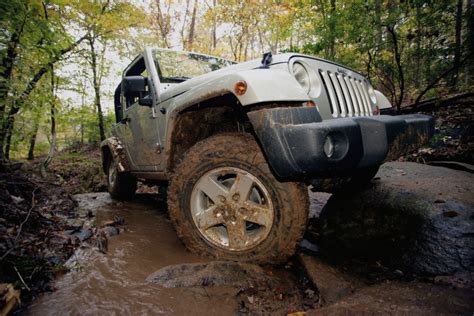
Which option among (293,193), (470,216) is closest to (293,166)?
(293,193)

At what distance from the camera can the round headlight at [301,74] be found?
1846mm

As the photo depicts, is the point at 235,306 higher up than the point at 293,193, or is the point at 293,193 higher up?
the point at 293,193

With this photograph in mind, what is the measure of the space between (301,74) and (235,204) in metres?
1.03

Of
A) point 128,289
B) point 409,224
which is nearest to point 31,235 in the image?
point 128,289

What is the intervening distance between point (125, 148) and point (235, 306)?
283 centimetres

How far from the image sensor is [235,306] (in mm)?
1353

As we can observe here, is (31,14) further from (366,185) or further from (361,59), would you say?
(361,59)

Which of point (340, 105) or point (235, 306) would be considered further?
point (340, 105)

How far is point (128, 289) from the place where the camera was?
1.49m

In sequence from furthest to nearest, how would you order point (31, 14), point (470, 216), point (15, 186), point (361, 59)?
point (361, 59)
point (31, 14)
point (15, 186)
point (470, 216)

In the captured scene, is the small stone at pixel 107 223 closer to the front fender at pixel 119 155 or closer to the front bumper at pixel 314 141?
the front fender at pixel 119 155

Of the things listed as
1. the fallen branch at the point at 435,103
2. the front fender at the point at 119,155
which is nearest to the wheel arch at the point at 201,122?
the front fender at the point at 119,155

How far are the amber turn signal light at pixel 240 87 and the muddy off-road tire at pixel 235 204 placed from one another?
0.34 m

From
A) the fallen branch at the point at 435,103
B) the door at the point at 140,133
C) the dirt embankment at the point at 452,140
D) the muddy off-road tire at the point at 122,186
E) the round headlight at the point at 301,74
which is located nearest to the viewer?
the round headlight at the point at 301,74
